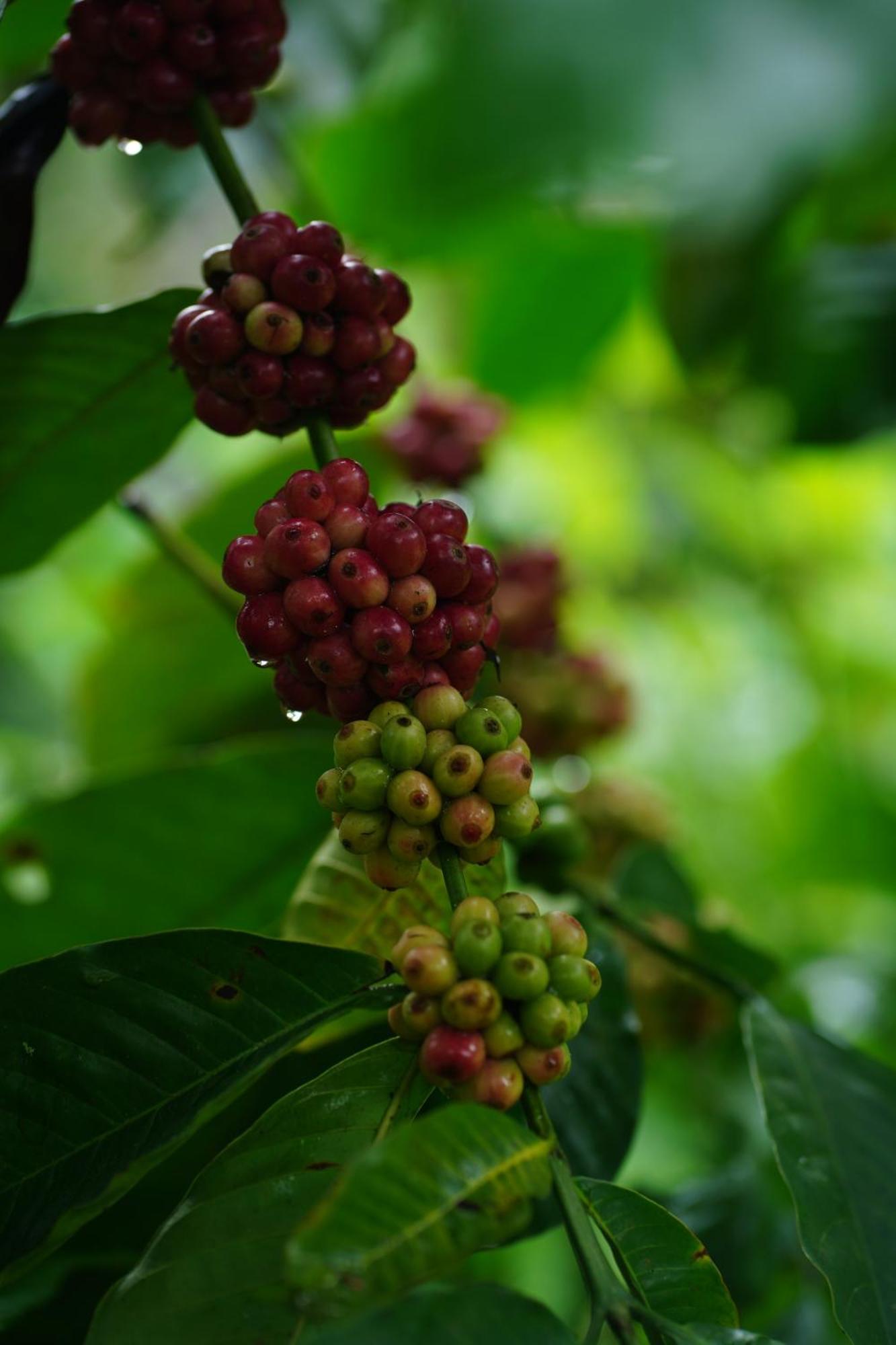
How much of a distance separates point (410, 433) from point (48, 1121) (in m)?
0.97

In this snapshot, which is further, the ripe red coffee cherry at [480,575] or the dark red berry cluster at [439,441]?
the dark red berry cluster at [439,441]

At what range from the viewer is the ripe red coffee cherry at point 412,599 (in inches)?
24.1

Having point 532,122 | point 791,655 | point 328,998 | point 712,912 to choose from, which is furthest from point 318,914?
point 791,655

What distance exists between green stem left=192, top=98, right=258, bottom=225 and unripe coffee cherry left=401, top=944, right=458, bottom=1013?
42cm

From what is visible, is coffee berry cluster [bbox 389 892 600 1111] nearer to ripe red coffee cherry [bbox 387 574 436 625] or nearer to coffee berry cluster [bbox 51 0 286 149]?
ripe red coffee cherry [bbox 387 574 436 625]

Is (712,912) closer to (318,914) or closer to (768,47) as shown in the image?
(318,914)

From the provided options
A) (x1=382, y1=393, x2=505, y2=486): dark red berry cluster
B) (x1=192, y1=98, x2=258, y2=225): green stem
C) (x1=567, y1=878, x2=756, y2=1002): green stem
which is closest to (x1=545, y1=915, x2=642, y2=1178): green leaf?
(x1=567, y1=878, x2=756, y2=1002): green stem

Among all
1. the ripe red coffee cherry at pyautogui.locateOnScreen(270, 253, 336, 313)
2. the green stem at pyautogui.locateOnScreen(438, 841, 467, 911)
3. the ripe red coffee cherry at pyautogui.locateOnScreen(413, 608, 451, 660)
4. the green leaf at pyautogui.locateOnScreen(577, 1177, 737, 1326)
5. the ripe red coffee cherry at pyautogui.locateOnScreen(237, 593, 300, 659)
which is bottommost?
the green leaf at pyautogui.locateOnScreen(577, 1177, 737, 1326)

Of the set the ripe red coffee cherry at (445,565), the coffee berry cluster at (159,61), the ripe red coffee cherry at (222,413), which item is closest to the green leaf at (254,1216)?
the ripe red coffee cherry at (445,565)

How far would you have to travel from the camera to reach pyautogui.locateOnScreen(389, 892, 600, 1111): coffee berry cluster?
55 centimetres

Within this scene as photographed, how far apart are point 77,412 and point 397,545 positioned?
390mm

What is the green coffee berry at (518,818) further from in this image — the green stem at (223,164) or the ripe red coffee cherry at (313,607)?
the green stem at (223,164)

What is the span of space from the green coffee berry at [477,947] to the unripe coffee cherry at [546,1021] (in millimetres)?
Result: 27

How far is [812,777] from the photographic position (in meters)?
2.05
